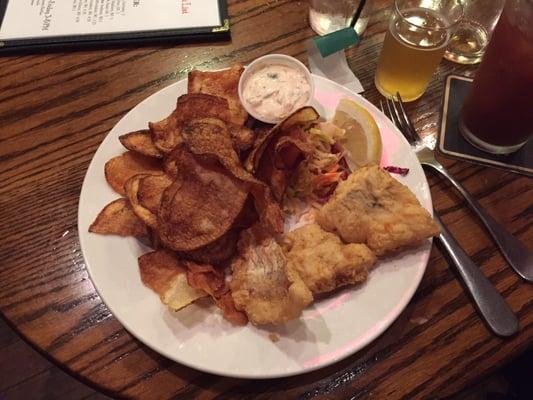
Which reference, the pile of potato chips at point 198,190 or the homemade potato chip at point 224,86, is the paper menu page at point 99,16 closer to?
the homemade potato chip at point 224,86

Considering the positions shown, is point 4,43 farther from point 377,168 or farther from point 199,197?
point 377,168

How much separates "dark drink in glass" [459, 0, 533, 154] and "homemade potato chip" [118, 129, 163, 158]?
3.17 feet

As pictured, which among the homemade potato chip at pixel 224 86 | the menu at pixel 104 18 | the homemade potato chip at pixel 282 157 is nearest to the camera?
the homemade potato chip at pixel 282 157

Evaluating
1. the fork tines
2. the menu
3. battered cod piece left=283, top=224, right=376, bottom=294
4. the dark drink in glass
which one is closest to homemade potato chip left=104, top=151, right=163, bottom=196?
battered cod piece left=283, top=224, right=376, bottom=294

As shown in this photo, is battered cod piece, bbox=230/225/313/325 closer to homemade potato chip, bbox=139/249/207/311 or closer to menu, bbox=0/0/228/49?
homemade potato chip, bbox=139/249/207/311

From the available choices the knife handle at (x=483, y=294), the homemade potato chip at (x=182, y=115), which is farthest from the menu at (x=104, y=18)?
Answer: the knife handle at (x=483, y=294)

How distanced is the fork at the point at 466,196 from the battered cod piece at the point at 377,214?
0.27 m

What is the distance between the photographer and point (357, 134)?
Answer: 1.47 m

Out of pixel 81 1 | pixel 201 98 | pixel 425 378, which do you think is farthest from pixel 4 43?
pixel 425 378

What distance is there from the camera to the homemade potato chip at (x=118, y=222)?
128 cm

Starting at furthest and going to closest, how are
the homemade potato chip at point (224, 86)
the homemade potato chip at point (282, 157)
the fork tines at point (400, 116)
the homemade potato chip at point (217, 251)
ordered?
the fork tines at point (400, 116)
the homemade potato chip at point (224, 86)
the homemade potato chip at point (282, 157)
the homemade potato chip at point (217, 251)

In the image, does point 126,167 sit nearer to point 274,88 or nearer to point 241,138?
point 241,138

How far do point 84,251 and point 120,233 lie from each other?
0.10m

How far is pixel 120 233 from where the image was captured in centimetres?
129
